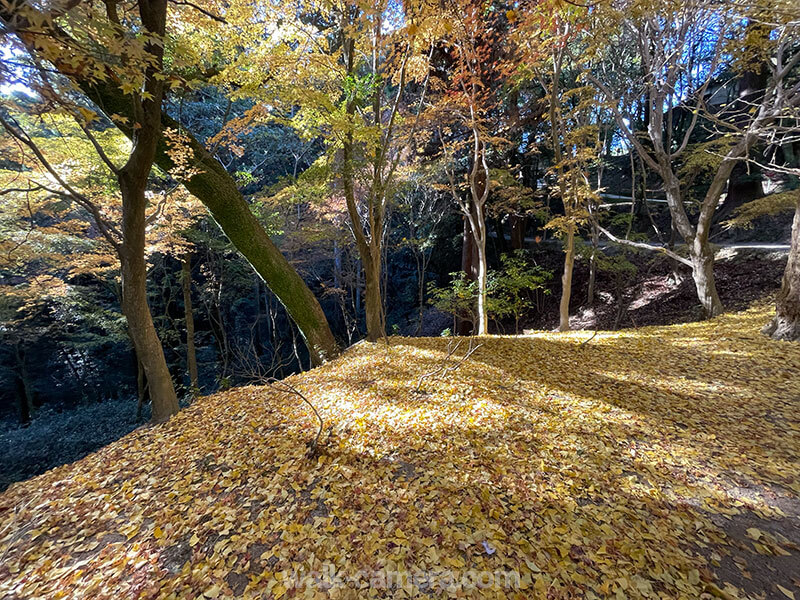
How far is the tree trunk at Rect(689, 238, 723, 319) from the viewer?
22.3ft

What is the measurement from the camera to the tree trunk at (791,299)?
436cm

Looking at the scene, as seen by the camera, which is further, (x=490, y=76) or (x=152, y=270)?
(x=152, y=270)

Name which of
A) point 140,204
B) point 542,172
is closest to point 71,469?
point 140,204

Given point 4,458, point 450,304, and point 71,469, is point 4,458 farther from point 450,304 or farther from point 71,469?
point 450,304

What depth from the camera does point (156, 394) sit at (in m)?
3.74

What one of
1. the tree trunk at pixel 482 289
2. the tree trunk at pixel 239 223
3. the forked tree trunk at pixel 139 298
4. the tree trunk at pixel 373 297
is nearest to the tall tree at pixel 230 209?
the tree trunk at pixel 239 223

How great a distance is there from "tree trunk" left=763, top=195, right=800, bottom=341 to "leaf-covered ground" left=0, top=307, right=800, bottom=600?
45.0 inches

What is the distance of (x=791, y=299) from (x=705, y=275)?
2.71 m

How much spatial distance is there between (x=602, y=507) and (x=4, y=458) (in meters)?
14.0

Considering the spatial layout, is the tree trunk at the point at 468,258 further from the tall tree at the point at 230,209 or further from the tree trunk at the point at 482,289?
the tall tree at the point at 230,209

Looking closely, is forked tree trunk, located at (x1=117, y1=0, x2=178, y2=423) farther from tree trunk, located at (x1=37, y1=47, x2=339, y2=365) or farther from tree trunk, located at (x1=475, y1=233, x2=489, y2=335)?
tree trunk, located at (x1=475, y1=233, x2=489, y2=335)

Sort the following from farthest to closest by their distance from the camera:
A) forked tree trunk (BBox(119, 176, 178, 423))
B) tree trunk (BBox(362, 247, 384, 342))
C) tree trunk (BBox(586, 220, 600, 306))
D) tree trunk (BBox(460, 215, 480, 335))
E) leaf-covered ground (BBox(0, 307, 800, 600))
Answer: tree trunk (BBox(460, 215, 480, 335))
tree trunk (BBox(586, 220, 600, 306))
tree trunk (BBox(362, 247, 384, 342))
forked tree trunk (BBox(119, 176, 178, 423))
leaf-covered ground (BBox(0, 307, 800, 600))

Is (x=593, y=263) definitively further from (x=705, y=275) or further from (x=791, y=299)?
(x=791, y=299)

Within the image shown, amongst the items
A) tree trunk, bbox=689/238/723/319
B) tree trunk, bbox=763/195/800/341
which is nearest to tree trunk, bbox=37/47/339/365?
tree trunk, bbox=763/195/800/341
